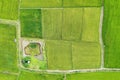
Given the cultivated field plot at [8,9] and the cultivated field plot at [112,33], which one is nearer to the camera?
the cultivated field plot at [112,33]

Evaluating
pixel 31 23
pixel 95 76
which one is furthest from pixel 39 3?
pixel 95 76

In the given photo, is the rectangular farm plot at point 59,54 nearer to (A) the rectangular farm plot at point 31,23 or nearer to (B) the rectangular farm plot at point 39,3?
(A) the rectangular farm plot at point 31,23

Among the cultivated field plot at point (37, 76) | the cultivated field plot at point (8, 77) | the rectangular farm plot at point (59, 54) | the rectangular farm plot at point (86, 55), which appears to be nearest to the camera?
the rectangular farm plot at point (86, 55)

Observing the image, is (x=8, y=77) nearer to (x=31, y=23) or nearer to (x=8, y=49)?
(x=8, y=49)

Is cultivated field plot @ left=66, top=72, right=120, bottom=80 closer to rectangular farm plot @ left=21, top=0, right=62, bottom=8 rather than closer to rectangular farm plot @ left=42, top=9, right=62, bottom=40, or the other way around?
rectangular farm plot @ left=42, top=9, right=62, bottom=40

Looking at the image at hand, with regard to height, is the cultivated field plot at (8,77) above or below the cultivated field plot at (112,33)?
below

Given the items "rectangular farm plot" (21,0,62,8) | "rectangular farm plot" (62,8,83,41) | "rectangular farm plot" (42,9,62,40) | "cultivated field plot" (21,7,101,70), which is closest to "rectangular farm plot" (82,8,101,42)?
"cultivated field plot" (21,7,101,70)

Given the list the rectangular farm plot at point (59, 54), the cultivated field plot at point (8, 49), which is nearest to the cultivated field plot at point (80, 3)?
the rectangular farm plot at point (59, 54)
